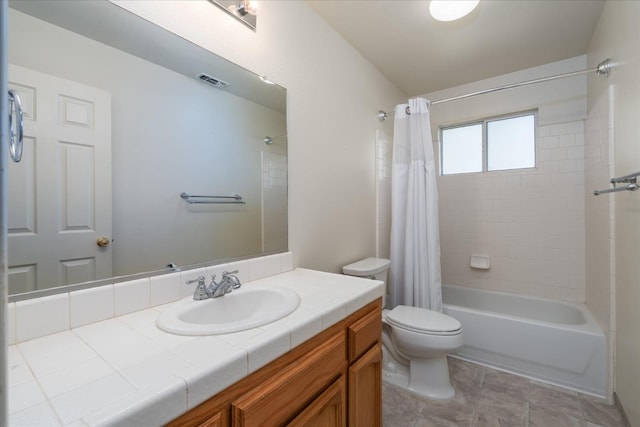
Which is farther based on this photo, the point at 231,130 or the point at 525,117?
the point at 525,117

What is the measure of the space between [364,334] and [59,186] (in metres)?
1.15

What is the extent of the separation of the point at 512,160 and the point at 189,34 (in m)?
2.82

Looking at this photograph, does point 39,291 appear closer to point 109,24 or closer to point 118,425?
point 118,425

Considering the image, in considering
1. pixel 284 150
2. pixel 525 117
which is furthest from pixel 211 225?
pixel 525 117

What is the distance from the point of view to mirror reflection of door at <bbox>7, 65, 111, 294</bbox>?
0.75 metres

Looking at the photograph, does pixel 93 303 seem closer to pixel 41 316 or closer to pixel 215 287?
pixel 41 316

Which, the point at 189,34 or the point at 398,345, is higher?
the point at 189,34

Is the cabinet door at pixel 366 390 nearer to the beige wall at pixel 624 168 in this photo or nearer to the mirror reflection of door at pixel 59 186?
the mirror reflection of door at pixel 59 186

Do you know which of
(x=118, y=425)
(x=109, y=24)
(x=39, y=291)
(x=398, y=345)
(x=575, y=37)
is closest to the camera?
(x=118, y=425)

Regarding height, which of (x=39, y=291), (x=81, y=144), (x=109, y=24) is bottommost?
(x=39, y=291)

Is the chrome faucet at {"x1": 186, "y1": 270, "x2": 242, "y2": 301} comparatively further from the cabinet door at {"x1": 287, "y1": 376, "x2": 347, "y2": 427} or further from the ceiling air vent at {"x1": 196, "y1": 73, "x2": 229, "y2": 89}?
the ceiling air vent at {"x1": 196, "y1": 73, "x2": 229, "y2": 89}

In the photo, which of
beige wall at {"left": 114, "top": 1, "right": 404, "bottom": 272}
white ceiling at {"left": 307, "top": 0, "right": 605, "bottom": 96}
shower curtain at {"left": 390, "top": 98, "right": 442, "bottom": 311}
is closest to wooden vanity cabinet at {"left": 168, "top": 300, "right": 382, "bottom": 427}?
beige wall at {"left": 114, "top": 1, "right": 404, "bottom": 272}

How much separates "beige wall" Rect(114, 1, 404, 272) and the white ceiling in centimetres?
17

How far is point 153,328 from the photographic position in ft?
2.56
